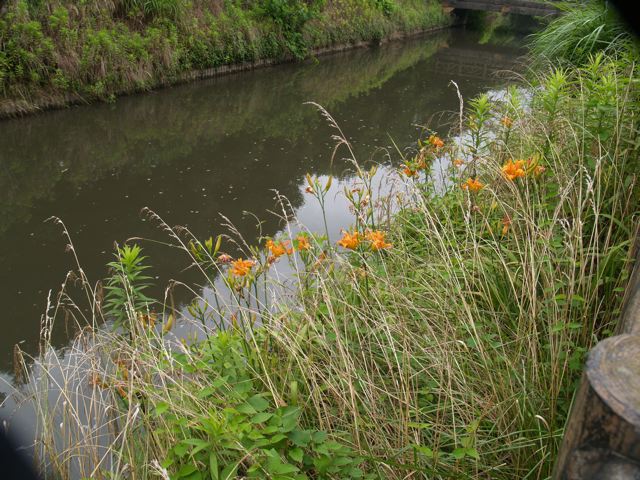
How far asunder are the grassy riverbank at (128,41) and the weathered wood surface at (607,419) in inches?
332

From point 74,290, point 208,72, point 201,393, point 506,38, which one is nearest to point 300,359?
point 201,393

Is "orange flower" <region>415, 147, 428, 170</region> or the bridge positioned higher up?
the bridge

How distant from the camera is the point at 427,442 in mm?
2092

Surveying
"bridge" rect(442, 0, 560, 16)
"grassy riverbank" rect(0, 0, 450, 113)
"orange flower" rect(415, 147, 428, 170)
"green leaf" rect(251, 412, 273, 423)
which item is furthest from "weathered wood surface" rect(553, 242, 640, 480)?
"bridge" rect(442, 0, 560, 16)

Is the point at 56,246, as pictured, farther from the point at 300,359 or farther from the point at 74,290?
the point at 300,359

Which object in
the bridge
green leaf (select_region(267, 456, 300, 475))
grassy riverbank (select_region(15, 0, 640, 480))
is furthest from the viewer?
the bridge

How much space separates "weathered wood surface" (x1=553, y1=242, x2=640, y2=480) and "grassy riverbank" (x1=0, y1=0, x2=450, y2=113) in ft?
27.6

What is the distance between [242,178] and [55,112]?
3.39 meters

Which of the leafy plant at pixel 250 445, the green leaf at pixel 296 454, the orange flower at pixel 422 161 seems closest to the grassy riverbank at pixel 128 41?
the orange flower at pixel 422 161

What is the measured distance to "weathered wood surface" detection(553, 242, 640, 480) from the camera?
752 millimetres

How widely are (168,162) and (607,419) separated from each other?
688 centimetres

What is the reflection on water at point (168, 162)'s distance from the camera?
4816 millimetres

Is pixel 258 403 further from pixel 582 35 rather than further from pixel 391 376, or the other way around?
pixel 582 35

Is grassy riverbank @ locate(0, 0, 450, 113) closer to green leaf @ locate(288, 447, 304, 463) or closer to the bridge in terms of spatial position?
green leaf @ locate(288, 447, 304, 463)
